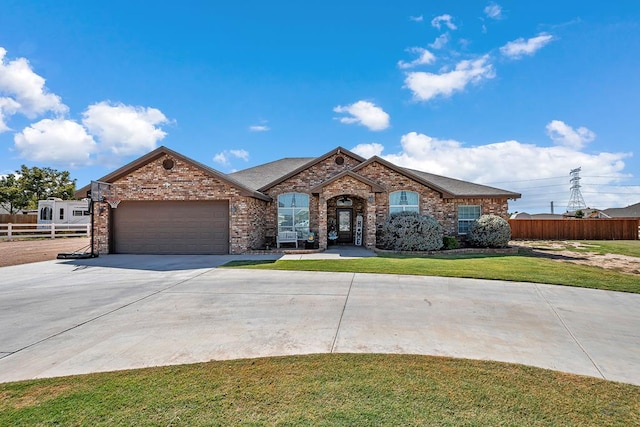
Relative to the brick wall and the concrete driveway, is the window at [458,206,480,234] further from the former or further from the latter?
the brick wall

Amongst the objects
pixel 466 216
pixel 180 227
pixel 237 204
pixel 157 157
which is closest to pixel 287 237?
pixel 237 204

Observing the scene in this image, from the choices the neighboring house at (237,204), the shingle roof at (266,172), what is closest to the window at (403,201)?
the neighboring house at (237,204)

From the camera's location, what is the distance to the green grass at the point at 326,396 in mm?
2877

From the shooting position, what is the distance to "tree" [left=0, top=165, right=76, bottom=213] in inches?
1606

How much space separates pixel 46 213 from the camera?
30.1 m

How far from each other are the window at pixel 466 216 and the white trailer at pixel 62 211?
29874 millimetres

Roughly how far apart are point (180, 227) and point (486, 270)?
12.4 m

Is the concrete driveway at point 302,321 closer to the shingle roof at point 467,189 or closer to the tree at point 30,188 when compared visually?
the shingle roof at point 467,189

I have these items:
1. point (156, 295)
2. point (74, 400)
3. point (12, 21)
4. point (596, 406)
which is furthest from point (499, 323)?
point (12, 21)

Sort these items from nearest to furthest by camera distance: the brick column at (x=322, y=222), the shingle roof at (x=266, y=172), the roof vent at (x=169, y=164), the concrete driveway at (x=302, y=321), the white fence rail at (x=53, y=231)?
the concrete driveway at (x=302, y=321)
the roof vent at (x=169, y=164)
the brick column at (x=322, y=222)
the shingle roof at (x=266, y=172)
the white fence rail at (x=53, y=231)

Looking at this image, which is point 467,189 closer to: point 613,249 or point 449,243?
point 449,243

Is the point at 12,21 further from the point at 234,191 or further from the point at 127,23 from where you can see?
the point at 234,191

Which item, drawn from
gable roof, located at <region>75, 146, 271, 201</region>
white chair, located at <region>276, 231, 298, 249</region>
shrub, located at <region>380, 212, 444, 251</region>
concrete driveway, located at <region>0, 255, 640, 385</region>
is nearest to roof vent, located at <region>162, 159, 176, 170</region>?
gable roof, located at <region>75, 146, 271, 201</region>

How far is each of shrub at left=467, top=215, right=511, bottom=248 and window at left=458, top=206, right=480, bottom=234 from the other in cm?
140
